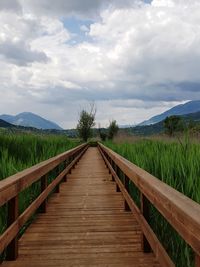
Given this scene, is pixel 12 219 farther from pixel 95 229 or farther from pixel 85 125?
pixel 85 125

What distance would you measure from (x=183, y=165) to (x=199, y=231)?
233 cm

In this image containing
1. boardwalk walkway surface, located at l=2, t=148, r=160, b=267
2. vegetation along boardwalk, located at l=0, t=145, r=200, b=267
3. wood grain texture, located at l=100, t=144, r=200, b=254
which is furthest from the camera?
boardwalk walkway surface, located at l=2, t=148, r=160, b=267

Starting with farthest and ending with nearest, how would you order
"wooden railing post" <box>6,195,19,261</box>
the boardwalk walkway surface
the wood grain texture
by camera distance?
1. the boardwalk walkway surface
2. "wooden railing post" <box>6,195,19,261</box>
3. the wood grain texture

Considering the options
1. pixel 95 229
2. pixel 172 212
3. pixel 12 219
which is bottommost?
pixel 95 229

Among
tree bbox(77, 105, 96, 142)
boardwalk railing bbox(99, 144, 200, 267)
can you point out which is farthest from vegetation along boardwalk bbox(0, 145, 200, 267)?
tree bbox(77, 105, 96, 142)

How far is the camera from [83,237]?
12.7ft

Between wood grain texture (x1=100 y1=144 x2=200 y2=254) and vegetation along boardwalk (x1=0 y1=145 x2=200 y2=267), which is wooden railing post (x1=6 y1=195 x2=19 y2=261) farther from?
wood grain texture (x1=100 y1=144 x2=200 y2=254)

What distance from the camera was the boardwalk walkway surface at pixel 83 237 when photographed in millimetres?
3133

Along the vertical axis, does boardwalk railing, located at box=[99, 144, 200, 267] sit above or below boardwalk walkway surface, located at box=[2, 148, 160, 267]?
above

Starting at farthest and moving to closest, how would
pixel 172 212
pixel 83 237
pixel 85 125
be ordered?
pixel 85 125
pixel 83 237
pixel 172 212

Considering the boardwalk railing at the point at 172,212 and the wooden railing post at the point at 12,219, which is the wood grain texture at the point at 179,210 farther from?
the wooden railing post at the point at 12,219

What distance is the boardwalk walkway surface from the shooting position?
3133 millimetres

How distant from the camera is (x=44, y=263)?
10.1 feet

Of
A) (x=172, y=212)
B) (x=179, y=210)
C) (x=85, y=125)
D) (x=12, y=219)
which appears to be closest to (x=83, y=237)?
(x=12, y=219)
